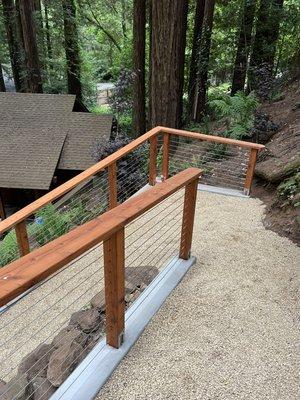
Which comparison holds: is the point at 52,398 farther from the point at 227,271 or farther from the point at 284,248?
the point at 284,248

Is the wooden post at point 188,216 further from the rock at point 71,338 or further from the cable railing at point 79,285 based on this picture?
the rock at point 71,338

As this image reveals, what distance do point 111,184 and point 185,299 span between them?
243 cm

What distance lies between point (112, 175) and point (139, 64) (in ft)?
26.3

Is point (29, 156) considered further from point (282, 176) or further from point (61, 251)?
point (61, 251)

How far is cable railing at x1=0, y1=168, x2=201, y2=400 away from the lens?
65.5 inches

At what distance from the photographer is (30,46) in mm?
15703

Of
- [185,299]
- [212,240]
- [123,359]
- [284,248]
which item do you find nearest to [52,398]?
[123,359]

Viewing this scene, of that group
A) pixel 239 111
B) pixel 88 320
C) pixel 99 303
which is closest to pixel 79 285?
pixel 88 320

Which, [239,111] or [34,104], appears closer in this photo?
[239,111]

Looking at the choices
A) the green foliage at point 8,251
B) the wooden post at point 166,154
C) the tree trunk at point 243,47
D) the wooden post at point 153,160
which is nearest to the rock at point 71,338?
the green foliage at point 8,251

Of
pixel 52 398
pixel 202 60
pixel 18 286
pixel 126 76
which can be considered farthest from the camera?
pixel 126 76

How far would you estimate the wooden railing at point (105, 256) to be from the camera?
151 cm

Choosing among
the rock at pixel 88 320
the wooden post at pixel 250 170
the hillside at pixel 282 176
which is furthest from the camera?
the wooden post at pixel 250 170

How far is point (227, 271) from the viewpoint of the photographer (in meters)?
3.61
